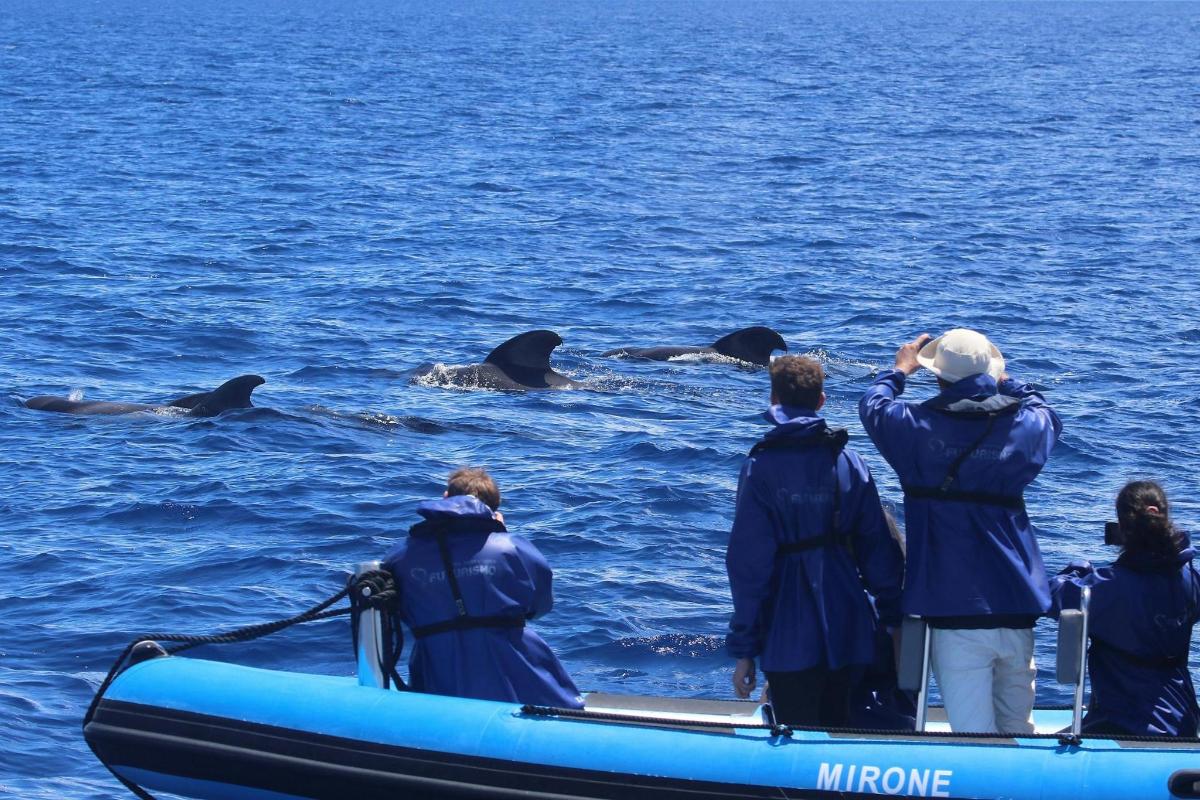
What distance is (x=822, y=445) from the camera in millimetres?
6691

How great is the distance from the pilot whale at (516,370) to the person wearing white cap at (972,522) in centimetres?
1100

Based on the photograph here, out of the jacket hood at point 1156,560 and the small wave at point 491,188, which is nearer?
the jacket hood at point 1156,560

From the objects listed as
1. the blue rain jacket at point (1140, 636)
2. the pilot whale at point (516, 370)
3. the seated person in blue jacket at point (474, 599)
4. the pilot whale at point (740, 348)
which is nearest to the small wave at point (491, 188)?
the pilot whale at point (740, 348)

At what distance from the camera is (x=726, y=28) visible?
372 ft

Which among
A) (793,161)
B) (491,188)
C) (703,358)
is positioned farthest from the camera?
(793,161)

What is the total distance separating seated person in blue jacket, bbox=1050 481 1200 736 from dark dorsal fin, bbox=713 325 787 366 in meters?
11.9

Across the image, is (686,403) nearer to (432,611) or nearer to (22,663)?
(22,663)

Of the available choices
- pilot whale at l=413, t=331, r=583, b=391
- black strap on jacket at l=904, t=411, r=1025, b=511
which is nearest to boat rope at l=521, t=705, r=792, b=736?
black strap on jacket at l=904, t=411, r=1025, b=511

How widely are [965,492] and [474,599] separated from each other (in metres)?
1.96

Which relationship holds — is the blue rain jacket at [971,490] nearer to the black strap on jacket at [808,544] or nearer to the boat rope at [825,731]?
the black strap on jacket at [808,544]

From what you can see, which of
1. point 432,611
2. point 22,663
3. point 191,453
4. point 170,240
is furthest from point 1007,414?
point 170,240

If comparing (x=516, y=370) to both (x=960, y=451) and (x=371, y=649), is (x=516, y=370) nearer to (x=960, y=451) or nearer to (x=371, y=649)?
(x=371, y=649)

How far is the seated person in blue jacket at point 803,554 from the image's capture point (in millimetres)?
6684

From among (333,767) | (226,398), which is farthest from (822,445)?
(226,398)
